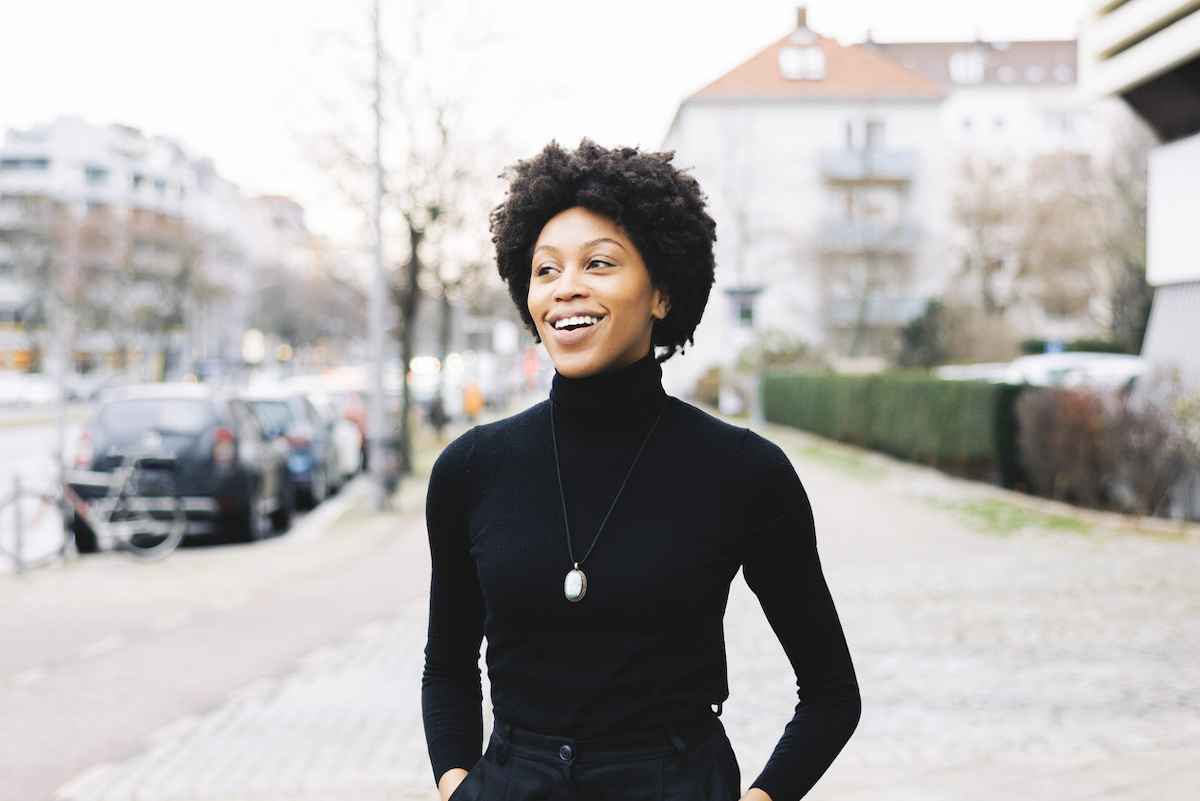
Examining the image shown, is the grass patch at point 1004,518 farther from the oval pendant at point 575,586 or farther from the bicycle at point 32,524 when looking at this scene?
the oval pendant at point 575,586

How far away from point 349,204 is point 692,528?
20.6 meters

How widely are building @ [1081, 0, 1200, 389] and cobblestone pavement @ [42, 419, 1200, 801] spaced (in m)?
4.37

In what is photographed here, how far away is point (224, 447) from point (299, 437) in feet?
14.8

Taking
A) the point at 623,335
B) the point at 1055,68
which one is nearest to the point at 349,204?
the point at 623,335

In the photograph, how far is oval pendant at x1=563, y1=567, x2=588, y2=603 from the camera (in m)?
1.90

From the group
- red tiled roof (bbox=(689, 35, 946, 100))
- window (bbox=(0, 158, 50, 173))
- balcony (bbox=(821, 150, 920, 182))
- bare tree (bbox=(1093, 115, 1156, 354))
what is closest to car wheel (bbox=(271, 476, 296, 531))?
bare tree (bbox=(1093, 115, 1156, 354))

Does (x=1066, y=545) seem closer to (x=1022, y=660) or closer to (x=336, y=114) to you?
(x=1022, y=660)

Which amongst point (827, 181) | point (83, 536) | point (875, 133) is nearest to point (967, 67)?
point (875, 133)

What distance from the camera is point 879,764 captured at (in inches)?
205

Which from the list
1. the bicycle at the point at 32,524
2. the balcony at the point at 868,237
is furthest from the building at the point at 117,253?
the balcony at the point at 868,237

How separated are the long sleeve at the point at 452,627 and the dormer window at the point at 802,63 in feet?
198

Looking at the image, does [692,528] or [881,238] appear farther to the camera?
[881,238]

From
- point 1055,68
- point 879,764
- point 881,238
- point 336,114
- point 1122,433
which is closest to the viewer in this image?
point 879,764

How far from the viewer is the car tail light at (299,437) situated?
688 inches
